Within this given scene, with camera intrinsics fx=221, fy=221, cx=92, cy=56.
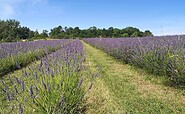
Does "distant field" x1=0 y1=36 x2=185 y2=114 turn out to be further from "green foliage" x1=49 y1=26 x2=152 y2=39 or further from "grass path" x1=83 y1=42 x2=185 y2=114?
"green foliage" x1=49 y1=26 x2=152 y2=39

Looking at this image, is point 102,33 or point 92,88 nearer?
point 92,88

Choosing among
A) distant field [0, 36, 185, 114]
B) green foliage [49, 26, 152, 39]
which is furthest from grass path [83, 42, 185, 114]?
green foliage [49, 26, 152, 39]

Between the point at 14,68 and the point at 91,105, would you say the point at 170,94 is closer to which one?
the point at 91,105

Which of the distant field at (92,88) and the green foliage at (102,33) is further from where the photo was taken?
the green foliage at (102,33)

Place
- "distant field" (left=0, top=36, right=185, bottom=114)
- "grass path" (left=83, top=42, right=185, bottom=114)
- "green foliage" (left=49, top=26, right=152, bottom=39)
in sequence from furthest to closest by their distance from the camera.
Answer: "green foliage" (left=49, top=26, right=152, bottom=39) < "grass path" (left=83, top=42, right=185, bottom=114) < "distant field" (left=0, top=36, right=185, bottom=114)

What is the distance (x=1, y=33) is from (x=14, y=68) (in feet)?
185

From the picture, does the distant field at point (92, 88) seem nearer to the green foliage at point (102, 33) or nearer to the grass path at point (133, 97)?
the grass path at point (133, 97)

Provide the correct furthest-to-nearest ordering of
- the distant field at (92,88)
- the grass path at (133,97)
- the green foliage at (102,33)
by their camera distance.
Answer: the green foliage at (102,33)
the grass path at (133,97)
the distant field at (92,88)

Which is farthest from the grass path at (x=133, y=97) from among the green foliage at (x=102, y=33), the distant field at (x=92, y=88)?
the green foliage at (x=102, y=33)

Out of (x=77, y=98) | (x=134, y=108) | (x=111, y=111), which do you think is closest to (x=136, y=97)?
(x=134, y=108)

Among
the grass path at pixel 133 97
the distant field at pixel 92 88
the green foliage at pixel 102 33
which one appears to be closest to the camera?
the distant field at pixel 92 88

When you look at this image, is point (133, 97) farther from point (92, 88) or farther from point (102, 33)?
point (102, 33)

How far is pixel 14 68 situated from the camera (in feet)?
22.6

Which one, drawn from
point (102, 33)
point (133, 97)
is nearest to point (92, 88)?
point (133, 97)
